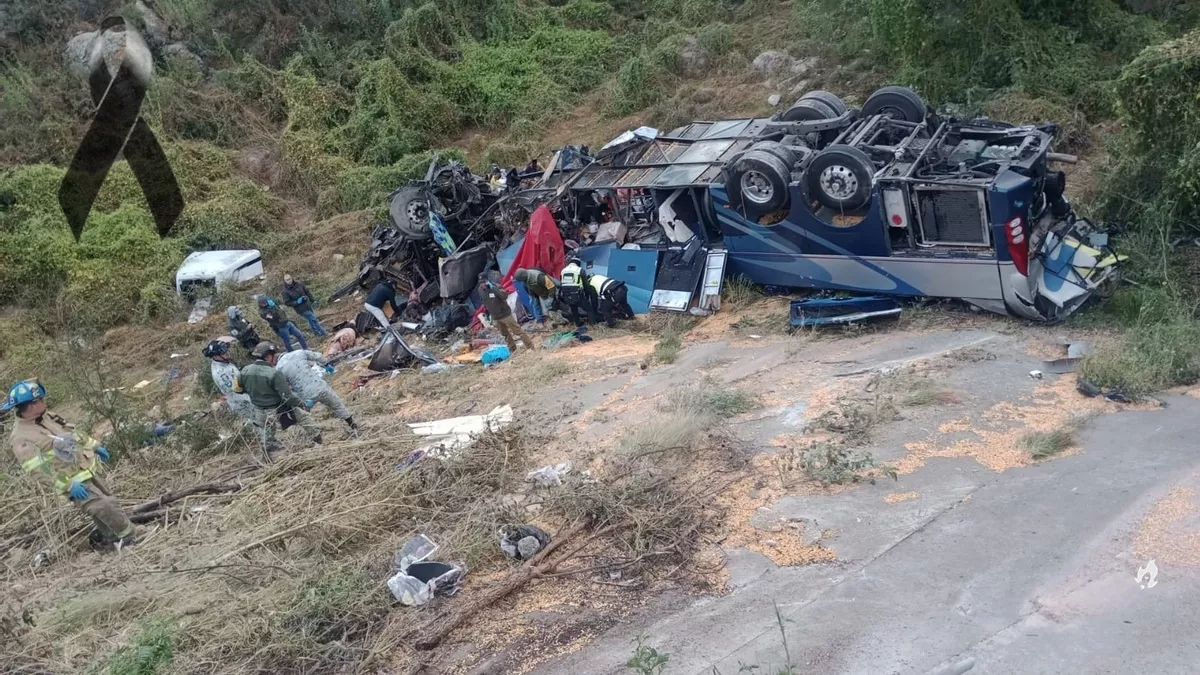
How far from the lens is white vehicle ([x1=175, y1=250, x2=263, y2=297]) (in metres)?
16.7

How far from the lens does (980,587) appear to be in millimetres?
5152

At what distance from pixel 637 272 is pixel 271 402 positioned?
14.9ft

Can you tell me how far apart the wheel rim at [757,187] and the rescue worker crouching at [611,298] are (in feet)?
6.45

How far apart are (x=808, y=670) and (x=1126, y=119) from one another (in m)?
8.42

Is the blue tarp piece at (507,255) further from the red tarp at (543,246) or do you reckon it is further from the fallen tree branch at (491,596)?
the fallen tree branch at (491,596)

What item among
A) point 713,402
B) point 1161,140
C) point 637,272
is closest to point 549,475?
point 713,402

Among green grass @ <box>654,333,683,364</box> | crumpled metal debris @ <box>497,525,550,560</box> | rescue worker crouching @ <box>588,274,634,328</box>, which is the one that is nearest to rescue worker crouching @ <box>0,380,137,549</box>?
crumpled metal debris @ <box>497,525,550,560</box>

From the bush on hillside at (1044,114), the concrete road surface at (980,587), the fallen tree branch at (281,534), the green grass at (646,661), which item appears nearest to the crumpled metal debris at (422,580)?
the fallen tree branch at (281,534)

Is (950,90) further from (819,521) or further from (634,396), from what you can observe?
(819,521)

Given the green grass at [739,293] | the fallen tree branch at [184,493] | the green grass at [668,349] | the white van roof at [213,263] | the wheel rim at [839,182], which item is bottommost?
the green grass at [668,349]

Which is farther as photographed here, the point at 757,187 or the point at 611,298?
the point at 611,298

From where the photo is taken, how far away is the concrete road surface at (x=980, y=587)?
4625mm

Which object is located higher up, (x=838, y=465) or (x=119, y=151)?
(x=119, y=151)

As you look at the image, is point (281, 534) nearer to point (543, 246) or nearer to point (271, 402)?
point (271, 402)
